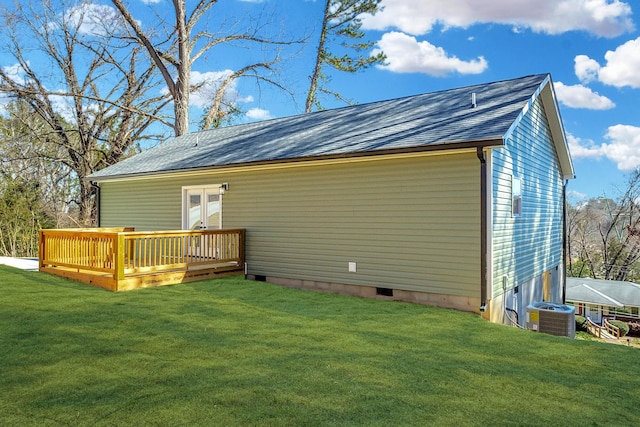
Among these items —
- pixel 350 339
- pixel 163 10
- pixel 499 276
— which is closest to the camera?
pixel 350 339

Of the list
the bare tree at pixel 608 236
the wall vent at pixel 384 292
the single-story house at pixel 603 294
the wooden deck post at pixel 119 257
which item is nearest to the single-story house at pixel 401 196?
the wall vent at pixel 384 292

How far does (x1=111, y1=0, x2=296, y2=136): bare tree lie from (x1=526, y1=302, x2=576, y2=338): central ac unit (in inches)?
632

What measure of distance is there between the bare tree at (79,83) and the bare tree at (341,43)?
837cm

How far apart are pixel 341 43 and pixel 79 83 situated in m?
13.4

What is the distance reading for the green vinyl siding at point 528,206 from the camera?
284 inches

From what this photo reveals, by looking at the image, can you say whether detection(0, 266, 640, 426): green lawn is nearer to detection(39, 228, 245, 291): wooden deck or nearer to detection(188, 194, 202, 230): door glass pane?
detection(39, 228, 245, 291): wooden deck

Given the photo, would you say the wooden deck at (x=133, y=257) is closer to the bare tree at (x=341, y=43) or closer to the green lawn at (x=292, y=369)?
the green lawn at (x=292, y=369)

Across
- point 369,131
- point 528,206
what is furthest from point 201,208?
point 528,206

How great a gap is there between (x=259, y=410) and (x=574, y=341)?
438 centimetres

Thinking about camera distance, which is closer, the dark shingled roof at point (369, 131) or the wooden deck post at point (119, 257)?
the dark shingled roof at point (369, 131)

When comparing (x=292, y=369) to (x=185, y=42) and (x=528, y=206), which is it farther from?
(x=185, y=42)

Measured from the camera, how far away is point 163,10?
60.1 ft

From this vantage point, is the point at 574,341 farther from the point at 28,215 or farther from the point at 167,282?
the point at 28,215

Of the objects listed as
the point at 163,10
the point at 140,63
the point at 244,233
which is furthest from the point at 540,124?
the point at 140,63
